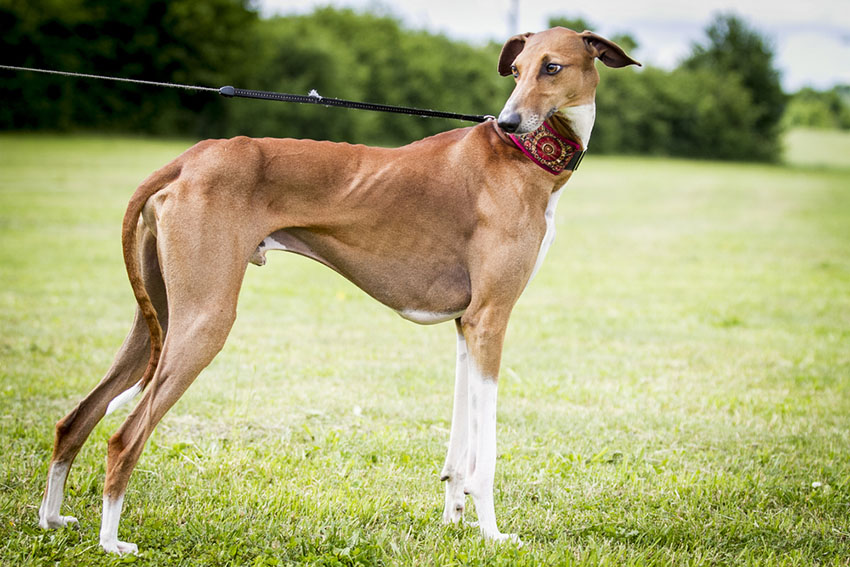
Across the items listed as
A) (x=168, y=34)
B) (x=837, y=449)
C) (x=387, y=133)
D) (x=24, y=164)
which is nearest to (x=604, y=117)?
(x=387, y=133)

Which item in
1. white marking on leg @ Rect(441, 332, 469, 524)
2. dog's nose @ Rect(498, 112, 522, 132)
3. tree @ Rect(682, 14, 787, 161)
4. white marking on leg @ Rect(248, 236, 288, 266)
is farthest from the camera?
tree @ Rect(682, 14, 787, 161)

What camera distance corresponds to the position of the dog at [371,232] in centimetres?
356

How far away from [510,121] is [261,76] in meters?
39.6

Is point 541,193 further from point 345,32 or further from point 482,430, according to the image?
point 345,32

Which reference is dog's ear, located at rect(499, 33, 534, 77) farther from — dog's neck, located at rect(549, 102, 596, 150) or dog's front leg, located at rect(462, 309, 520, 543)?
dog's front leg, located at rect(462, 309, 520, 543)

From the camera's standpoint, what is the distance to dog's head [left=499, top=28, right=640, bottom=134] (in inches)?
146

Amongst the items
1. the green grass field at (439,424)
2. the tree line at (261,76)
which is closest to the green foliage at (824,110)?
the tree line at (261,76)

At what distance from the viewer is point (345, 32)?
1930 inches

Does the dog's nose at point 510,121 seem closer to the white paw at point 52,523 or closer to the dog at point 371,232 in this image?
the dog at point 371,232

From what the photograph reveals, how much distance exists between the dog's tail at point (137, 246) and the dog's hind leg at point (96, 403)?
6.3 inches

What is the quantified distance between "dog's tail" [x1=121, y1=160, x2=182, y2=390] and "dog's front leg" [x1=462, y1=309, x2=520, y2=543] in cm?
143

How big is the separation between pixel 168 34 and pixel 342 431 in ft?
125

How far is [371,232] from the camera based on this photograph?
3.88 meters

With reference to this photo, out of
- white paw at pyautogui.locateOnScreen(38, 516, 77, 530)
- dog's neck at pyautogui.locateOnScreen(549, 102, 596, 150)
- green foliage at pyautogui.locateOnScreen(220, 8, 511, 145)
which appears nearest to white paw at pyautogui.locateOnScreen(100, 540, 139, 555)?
white paw at pyautogui.locateOnScreen(38, 516, 77, 530)
